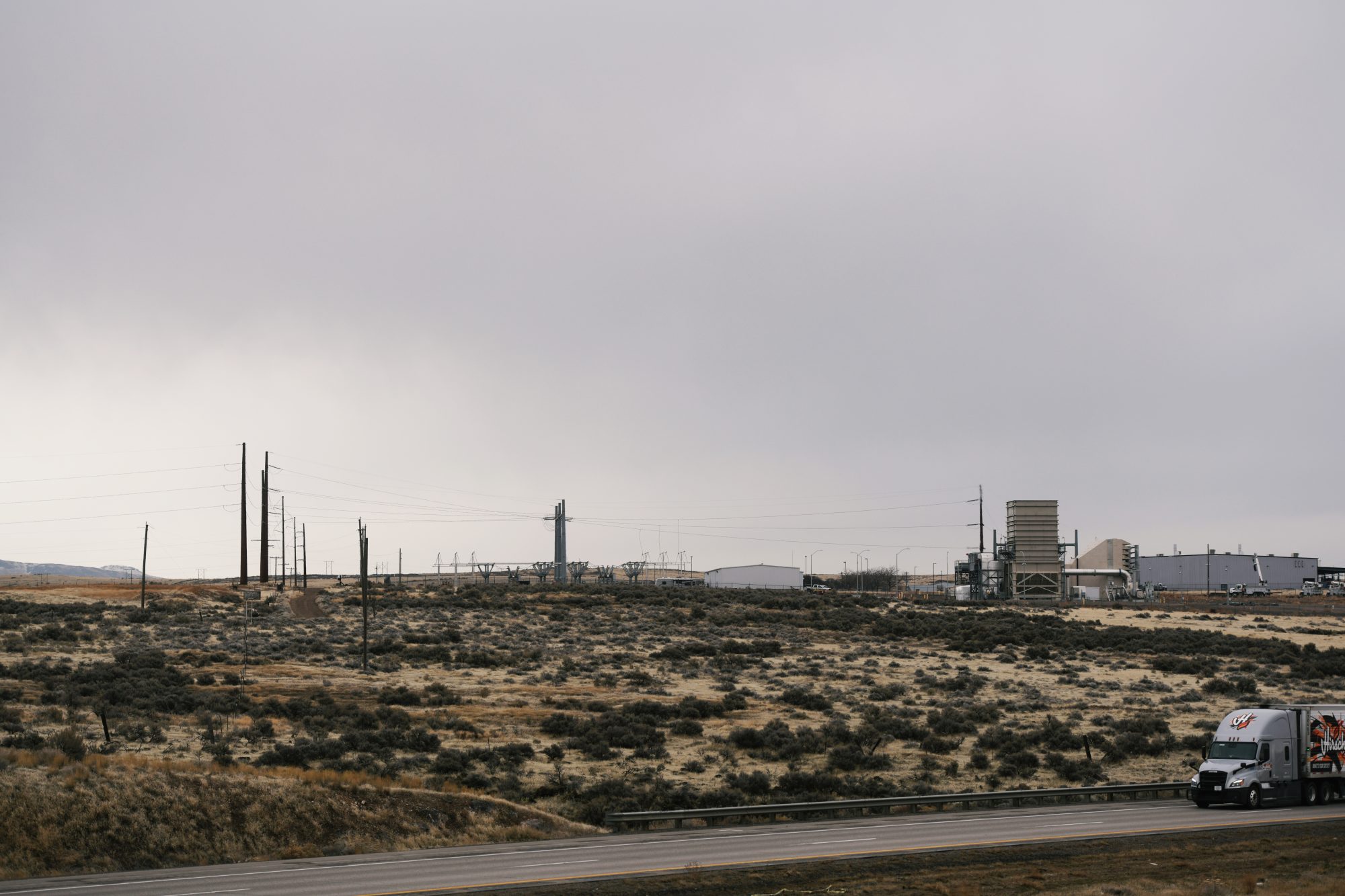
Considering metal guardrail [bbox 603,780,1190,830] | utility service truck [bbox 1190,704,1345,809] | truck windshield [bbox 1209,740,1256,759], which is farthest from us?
truck windshield [bbox 1209,740,1256,759]

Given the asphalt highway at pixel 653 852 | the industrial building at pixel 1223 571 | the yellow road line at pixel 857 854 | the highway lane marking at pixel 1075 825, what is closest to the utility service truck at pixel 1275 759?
the asphalt highway at pixel 653 852

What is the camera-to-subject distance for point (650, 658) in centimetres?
6438

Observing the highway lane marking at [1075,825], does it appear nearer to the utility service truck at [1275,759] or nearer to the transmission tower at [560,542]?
the utility service truck at [1275,759]

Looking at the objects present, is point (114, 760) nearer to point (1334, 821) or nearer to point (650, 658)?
point (1334, 821)

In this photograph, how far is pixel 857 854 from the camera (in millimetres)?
23781

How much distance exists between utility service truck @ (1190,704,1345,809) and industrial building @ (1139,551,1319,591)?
532 ft

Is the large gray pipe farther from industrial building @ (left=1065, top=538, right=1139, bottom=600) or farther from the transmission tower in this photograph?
the transmission tower

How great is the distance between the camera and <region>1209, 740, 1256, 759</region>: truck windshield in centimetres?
3167

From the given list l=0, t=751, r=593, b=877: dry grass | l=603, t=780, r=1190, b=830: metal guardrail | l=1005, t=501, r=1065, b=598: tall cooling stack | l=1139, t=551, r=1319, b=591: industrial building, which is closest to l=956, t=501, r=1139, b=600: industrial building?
l=1005, t=501, r=1065, b=598: tall cooling stack

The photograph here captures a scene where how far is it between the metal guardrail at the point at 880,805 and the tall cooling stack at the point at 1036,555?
89.6 meters

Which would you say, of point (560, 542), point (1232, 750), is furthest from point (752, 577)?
point (1232, 750)

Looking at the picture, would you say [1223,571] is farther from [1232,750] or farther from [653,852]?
[653,852]

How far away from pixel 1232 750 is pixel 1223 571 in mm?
168259

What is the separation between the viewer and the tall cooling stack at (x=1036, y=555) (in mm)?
121875
